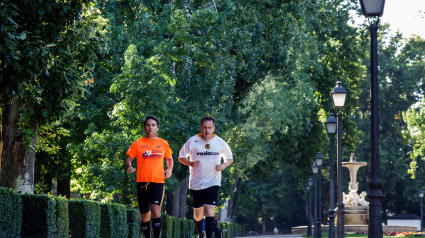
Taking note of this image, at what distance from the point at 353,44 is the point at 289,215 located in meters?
49.9

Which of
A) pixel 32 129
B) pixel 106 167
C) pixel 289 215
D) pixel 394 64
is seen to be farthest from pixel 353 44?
pixel 289 215

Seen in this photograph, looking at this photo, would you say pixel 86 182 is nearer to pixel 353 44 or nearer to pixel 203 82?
pixel 203 82

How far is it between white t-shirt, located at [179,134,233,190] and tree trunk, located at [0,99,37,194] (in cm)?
823

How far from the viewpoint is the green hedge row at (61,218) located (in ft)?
36.1

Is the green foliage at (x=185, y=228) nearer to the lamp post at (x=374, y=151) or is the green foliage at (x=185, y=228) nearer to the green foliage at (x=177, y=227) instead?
the green foliage at (x=177, y=227)

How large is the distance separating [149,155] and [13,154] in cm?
822

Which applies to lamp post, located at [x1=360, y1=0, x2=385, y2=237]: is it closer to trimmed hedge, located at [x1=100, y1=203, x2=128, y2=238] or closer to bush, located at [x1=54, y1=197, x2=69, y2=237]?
bush, located at [x1=54, y1=197, x2=69, y2=237]

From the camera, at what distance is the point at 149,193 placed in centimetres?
1142

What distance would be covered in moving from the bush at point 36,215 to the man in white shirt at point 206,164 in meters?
2.56

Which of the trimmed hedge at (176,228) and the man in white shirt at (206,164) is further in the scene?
the trimmed hedge at (176,228)

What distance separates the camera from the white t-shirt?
35.9ft

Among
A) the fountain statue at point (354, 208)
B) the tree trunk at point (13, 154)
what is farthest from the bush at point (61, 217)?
the fountain statue at point (354, 208)

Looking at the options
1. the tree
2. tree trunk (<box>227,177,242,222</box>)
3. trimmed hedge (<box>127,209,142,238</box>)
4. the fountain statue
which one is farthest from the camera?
tree trunk (<box>227,177,242,222</box>)

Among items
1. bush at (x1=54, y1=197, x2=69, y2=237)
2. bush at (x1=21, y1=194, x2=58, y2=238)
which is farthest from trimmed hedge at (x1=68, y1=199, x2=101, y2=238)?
bush at (x1=21, y1=194, x2=58, y2=238)
